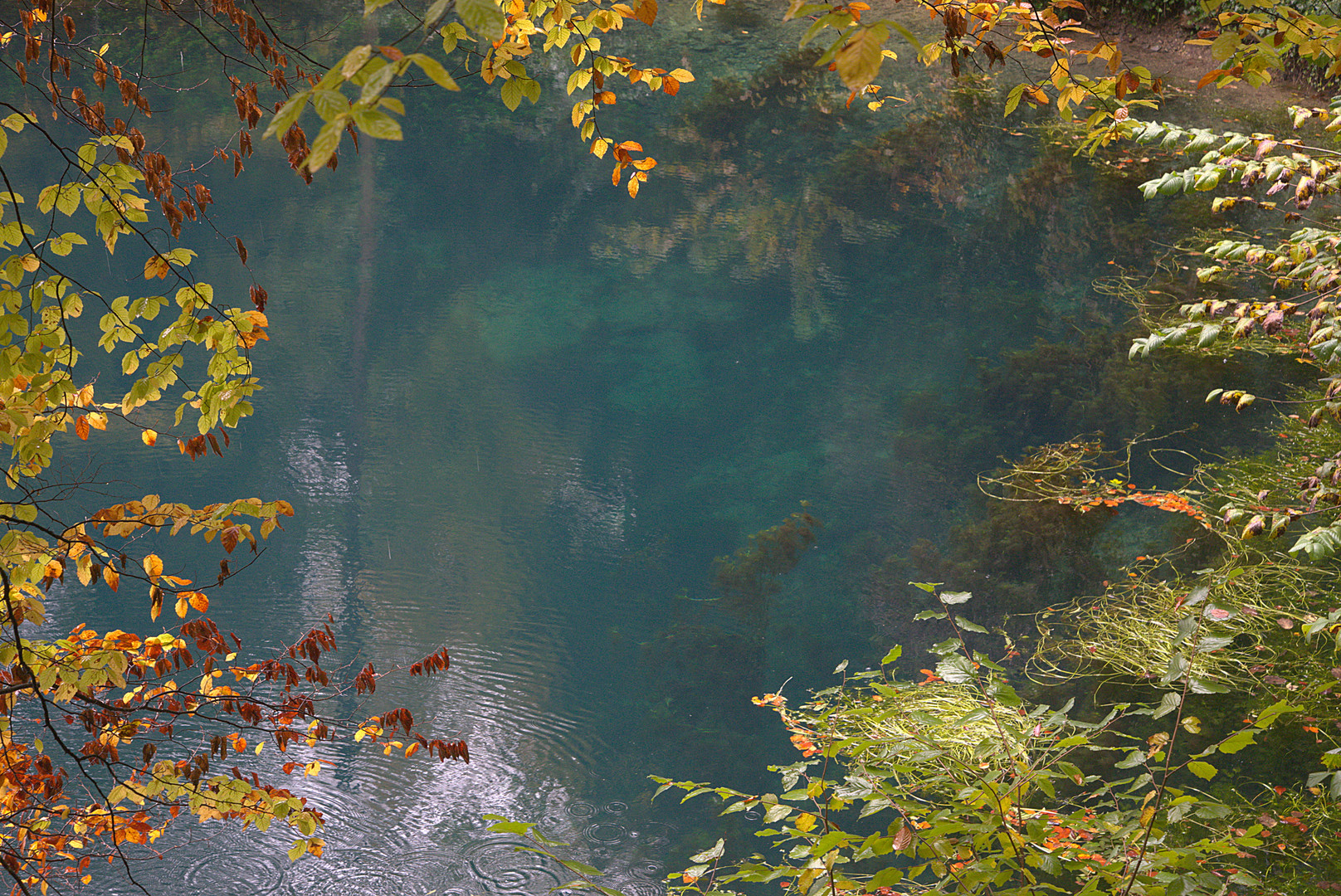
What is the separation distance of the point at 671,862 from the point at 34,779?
1.57m

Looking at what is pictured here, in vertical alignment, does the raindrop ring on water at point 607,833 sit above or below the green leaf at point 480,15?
below

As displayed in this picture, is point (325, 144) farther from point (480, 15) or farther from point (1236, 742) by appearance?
point (1236, 742)

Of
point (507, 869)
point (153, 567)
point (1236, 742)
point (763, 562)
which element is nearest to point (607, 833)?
point (507, 869)

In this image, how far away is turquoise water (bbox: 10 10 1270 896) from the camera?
278 cm

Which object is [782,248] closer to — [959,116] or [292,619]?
[959,116]

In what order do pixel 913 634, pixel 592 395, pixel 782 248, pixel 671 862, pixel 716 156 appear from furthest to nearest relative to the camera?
pixel 716 156
pixel 782 248
pixel 592 395
pixel 913 634
pixel 671 862

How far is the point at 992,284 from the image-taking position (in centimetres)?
511

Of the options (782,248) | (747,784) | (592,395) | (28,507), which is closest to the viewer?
(28,507)

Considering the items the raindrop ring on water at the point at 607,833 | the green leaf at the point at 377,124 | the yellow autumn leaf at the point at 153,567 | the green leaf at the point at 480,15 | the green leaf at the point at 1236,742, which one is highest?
the green leaf at the point at 480,15

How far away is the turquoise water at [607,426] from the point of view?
2.78 m

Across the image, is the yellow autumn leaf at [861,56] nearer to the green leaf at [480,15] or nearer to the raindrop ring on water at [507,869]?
the green leaf at [480,15]

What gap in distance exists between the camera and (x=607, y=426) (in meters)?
4.28

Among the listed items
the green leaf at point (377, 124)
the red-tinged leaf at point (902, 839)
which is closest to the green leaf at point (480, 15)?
the green leaf at point (377, 124)

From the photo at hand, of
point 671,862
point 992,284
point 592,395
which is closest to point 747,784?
point 671,862
